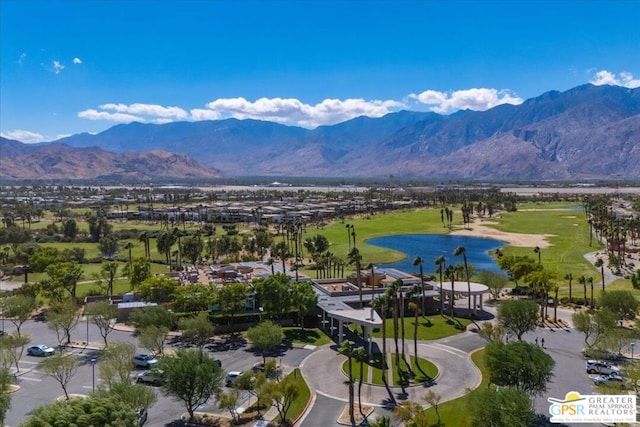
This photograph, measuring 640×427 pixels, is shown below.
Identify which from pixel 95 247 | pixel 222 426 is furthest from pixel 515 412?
pixel 95 247

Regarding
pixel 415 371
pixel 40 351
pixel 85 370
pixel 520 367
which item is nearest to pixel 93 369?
pixel 85 370

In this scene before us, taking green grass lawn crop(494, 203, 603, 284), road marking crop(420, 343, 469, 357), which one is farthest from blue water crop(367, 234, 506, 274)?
road marking crop(420, 343, 469, 357)

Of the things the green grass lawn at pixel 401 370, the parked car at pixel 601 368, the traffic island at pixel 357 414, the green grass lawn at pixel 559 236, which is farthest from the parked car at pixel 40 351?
the green grass lawn at pixel 559 236

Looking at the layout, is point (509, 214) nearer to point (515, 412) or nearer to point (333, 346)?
point (333, 346)

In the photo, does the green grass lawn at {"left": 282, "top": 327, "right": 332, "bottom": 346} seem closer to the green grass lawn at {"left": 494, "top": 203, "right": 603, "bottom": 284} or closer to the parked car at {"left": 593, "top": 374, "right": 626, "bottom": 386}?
the parked car at {"left": 593, "top": 374, "right": 626, "bottom": 386}

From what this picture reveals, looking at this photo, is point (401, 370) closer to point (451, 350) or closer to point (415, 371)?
point (415, 371)
